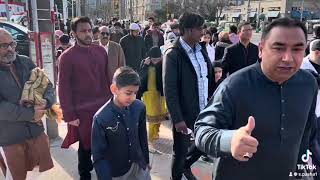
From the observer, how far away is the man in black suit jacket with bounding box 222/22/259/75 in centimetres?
549

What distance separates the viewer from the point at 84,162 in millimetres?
4098

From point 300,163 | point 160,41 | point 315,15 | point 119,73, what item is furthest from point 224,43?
point 315,15

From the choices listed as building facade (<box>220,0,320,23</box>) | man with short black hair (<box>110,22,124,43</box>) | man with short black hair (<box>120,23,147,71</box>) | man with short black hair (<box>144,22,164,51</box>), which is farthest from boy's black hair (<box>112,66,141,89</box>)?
building facade (<box>220,0,320,23</box>)

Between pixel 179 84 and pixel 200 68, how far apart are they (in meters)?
0.25

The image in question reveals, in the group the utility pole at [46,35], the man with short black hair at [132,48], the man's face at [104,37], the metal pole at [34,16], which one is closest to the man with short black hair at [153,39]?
the man with short black hair at [132,48]

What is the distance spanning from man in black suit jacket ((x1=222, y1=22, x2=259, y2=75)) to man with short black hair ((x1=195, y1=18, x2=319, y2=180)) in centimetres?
344

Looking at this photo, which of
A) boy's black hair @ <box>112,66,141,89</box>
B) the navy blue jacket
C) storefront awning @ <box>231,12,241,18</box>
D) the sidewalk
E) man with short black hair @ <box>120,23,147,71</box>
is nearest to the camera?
the navy blue jacket

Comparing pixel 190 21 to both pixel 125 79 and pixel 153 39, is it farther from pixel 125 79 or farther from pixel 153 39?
pixel 153 39

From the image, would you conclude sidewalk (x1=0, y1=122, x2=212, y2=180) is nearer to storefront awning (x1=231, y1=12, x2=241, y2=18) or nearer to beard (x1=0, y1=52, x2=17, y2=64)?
beard (x1=0, y1=52, x2=17, y2=64)

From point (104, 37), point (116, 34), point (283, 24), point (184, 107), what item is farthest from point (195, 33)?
point (116, 34)

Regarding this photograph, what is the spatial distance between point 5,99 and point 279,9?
69497 millimetres

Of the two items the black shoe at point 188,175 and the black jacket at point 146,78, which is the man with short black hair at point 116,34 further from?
the black shoe at point 188,175

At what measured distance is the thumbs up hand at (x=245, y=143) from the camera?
155 centimetres

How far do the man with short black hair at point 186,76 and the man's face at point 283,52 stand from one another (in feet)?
5.67
